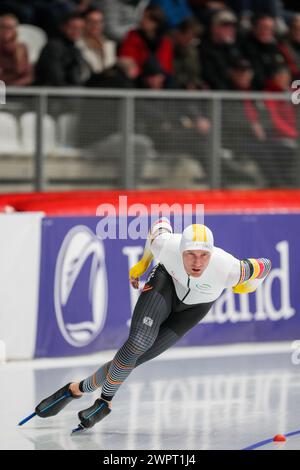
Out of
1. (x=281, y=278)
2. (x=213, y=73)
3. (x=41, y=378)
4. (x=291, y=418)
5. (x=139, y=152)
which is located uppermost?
(x=213, y=73)

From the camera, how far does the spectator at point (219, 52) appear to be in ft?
44.5

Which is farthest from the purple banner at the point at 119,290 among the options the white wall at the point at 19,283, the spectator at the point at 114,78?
the spectator at the point at 114,78

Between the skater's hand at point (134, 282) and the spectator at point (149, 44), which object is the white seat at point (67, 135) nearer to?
the spectator at point (149, 44)

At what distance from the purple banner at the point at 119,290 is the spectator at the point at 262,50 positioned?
9.93ft

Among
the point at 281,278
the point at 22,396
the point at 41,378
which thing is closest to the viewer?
the point at 22,396

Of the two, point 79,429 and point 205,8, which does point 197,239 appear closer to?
point 79,429

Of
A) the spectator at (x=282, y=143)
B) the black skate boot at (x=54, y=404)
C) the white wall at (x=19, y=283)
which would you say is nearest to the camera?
the black skate boot at (x=54, y=404)

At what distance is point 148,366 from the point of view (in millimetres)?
10359

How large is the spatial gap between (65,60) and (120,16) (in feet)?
6.52

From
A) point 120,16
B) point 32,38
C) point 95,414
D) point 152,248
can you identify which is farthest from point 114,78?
point 95,414

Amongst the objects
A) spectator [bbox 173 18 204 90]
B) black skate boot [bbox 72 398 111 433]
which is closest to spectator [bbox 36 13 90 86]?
spectator [bbox 173 18 204 90]
